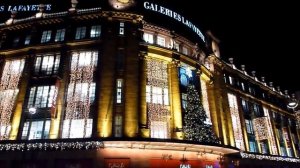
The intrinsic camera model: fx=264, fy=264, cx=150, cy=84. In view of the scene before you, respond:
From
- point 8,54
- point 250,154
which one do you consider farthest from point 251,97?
point 8,54

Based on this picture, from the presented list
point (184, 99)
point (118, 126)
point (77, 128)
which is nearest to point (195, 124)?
point (184, 99)

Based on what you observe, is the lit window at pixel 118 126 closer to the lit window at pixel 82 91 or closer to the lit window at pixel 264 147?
the lit window at pixel 82 91

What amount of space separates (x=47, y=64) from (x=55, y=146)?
10.5 metres

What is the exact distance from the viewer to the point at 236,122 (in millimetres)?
41844

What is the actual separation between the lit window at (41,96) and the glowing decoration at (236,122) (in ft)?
88.8

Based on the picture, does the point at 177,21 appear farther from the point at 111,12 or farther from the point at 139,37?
the point at 111,12

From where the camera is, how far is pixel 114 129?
25438 millimetres

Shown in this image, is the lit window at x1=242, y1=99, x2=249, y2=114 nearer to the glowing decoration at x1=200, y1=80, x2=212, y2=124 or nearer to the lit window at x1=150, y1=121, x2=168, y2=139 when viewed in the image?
the glowing decoration at x1=200, y1=80, x2=212, y2=124

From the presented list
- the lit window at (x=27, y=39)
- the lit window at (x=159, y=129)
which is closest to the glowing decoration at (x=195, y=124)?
the lit window at (x=159, y=129)

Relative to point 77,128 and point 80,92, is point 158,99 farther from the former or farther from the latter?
point 77,128

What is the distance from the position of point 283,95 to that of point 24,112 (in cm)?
5485

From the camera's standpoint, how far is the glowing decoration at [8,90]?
27.6 meters

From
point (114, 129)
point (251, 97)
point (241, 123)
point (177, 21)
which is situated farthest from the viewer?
point (251, 97)

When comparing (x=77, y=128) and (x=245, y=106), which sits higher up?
(x=245, y=106)
